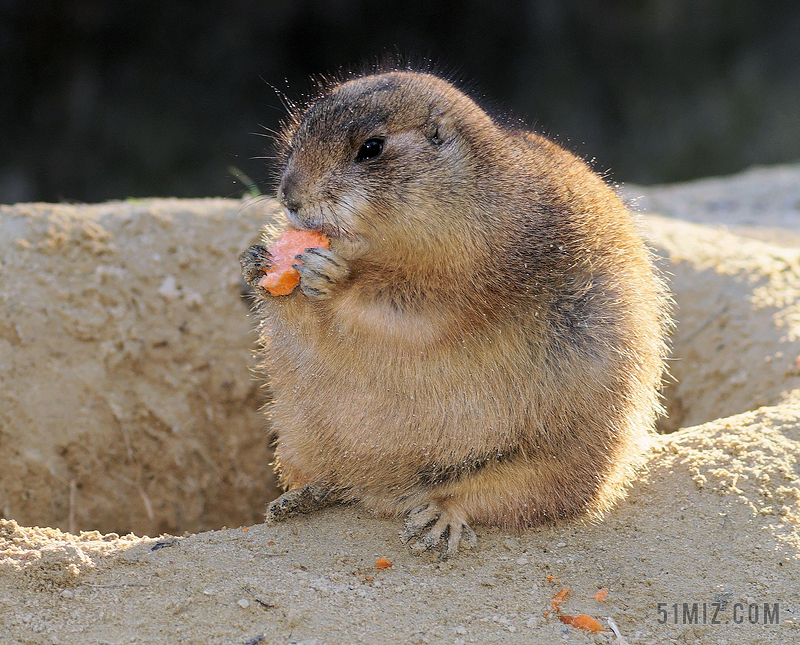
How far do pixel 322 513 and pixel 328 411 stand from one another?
54 centimetres

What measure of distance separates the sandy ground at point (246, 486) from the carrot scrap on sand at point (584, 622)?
0.10 ft

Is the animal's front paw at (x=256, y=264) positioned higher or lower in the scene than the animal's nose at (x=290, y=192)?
lower

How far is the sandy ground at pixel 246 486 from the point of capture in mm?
2949

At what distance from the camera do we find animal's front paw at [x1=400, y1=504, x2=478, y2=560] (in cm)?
336

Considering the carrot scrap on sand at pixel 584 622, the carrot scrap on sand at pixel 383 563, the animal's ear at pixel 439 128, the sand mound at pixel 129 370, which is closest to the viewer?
the carrot scrap on sand at pixel 584 622

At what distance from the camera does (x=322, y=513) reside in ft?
12.5

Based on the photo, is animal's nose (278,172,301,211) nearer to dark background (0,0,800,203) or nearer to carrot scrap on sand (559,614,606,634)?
carrot scrap on sand (559,614,606,634)

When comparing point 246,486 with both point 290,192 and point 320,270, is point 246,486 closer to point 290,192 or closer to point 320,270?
point 320,270

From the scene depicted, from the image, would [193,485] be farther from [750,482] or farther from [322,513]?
[750,482]

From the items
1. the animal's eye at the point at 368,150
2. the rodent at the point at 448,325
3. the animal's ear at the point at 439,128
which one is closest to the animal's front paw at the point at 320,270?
the rodent at the point at 448,325

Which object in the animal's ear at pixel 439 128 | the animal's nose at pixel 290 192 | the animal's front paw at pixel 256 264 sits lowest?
the animal's front paw at pixel 256 264

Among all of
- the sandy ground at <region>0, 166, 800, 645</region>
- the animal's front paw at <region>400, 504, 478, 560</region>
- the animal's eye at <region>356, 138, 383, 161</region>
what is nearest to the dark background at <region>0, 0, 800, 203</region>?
the sandy ground at <region>0, 166, 800, 645</region>

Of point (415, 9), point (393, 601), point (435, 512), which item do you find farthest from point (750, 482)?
point (415, 9)

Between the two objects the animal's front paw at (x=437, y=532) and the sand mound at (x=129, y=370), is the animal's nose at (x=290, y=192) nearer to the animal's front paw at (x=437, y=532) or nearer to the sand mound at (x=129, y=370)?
the animal's front paw at (x=437, y=532)
